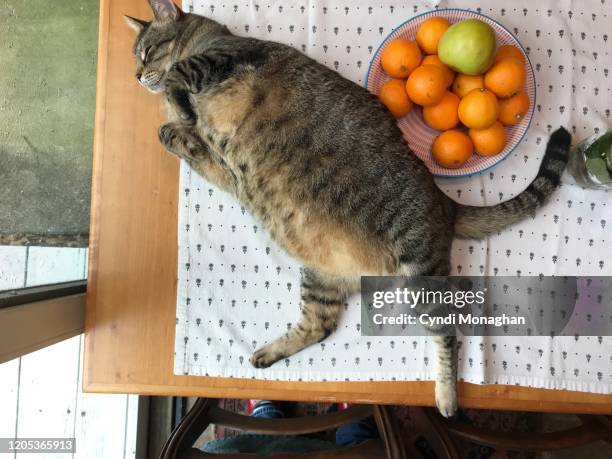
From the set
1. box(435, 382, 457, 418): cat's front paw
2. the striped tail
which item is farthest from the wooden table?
the striped tail

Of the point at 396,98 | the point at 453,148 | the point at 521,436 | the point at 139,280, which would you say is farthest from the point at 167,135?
the point at 521,436

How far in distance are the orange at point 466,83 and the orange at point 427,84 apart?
0.04m

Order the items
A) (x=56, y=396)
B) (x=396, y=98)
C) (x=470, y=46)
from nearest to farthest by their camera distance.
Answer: (x=470, y=46) < (x=396, y=98) < (x=56, y=396)

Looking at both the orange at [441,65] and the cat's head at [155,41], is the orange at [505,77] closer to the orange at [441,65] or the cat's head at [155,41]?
the orange at [441,65]

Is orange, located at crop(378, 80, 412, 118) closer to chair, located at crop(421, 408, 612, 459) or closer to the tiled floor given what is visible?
chair, located at crop(421, 408, 612, 459)

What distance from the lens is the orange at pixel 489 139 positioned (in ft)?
2.77

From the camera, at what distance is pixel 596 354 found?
900 mm

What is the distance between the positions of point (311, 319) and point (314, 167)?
33cm

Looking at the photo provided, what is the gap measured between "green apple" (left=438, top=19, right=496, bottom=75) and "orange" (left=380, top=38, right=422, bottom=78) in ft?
0.21

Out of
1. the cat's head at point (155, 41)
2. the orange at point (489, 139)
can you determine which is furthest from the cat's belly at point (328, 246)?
the cat's head at point (155, 41)

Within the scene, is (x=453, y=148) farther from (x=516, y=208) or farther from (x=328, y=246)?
(x=328, y=246)

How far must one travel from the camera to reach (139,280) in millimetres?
917

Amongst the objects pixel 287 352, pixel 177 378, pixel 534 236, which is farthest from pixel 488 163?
pixel 177 378

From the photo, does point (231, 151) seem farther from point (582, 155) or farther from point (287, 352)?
point (582, 155)
